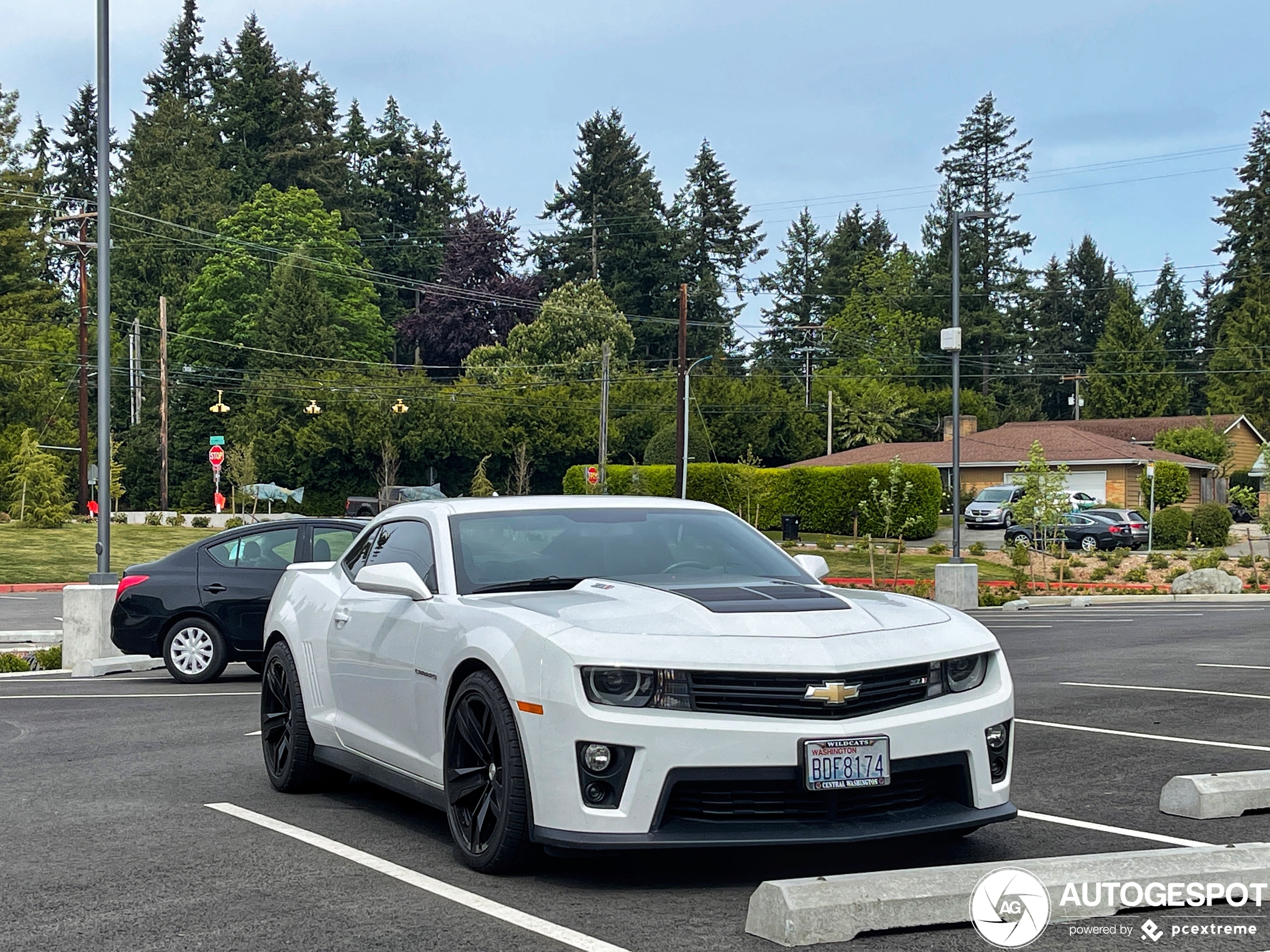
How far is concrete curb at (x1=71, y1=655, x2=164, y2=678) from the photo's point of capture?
1580cm

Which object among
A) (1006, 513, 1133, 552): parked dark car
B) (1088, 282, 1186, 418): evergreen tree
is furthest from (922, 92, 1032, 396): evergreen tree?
(1006, 513, 1133, 552): parked dark car

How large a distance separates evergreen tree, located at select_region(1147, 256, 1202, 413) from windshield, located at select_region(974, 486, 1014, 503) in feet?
177

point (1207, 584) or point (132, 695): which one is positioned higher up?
point (132, 695)

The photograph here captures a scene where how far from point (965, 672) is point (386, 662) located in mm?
2709

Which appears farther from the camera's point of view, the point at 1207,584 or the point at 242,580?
the point at 1207,584

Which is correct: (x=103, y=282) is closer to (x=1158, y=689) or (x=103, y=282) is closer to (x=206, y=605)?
(x=206, y=605)

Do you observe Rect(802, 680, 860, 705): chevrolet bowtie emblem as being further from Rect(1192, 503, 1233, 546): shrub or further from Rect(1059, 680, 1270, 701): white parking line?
Rect(1192, 503, 1233, 546): shrub

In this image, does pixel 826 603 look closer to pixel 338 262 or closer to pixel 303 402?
pixel 303 402

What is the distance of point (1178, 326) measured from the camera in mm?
118562

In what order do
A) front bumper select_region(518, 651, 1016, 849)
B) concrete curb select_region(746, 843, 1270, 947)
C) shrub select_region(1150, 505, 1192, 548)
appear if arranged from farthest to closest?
shrub select_region(1150, 505, 1192, 548)
front bumper select_region(518, 651, 1016, 849)
concrete curb select_region(746, 843, 1270, 947)

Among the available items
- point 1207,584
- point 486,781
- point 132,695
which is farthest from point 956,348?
point 486,781

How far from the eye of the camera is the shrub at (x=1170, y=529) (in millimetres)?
51531

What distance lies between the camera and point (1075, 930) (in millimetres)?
5266

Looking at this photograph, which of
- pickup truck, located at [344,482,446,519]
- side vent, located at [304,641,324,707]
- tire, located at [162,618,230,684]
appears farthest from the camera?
pickup truck, located at [344,482,446,519]
